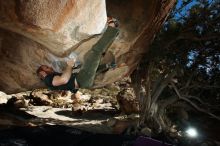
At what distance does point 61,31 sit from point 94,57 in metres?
1.80

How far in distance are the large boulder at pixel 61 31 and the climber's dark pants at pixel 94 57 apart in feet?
0.74

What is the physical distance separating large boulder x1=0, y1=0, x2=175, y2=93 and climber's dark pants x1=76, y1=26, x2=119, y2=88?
0.22 metres

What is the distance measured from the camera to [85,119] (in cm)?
2148

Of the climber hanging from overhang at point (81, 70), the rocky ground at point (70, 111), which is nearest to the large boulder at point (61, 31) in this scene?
the climber hanging from overhang at point (81, 70)

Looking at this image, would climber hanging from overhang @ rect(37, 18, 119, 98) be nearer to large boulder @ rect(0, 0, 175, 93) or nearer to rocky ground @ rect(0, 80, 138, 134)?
large boulder @ rect(0, 0, 175, 93)

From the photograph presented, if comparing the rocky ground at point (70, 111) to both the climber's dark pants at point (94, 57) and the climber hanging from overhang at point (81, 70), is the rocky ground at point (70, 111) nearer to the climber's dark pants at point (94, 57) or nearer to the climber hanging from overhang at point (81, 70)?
the climber hanging from overhang at point (81, 70)

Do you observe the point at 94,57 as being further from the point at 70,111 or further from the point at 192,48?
the point at 70,111

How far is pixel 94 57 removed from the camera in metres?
10.5

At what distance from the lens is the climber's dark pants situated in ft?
33.3

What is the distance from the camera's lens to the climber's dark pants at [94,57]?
1015 centimetres

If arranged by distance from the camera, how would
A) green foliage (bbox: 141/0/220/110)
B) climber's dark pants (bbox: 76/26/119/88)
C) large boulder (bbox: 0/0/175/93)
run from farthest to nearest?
green foliage (bbox: 141/0/220/110) < climber's dark pants (bbox: 76/26/119/88) < large boulder (bbox: 0/0/175/93)

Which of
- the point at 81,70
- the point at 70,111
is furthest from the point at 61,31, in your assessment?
the point at 70,111

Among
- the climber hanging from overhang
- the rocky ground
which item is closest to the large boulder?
the climber hanging from overhang

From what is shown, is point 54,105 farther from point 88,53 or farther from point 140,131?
point 88,53
